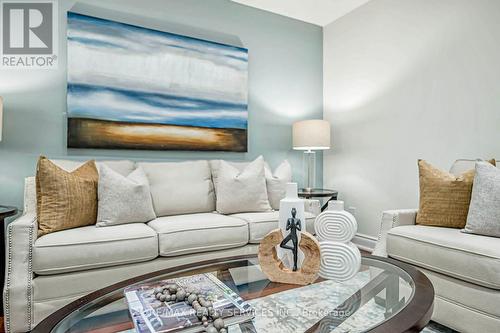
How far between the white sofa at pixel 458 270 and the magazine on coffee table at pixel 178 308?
1.13m

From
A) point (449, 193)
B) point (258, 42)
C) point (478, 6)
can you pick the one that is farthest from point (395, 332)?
point (258, 42)

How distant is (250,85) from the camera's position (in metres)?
3.35

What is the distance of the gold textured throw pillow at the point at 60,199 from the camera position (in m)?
1.87

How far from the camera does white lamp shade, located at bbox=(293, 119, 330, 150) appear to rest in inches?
124

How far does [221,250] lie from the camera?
7.03 feet

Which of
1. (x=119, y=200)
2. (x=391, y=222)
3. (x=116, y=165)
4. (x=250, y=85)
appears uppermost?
(x=250, y=85)

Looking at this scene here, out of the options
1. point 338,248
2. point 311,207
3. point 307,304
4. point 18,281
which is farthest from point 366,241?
point 18,281

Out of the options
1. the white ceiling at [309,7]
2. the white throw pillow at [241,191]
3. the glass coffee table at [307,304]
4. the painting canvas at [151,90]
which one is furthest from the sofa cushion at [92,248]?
the white ceiling at [309,7]

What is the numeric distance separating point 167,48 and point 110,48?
A: 0.48 meters

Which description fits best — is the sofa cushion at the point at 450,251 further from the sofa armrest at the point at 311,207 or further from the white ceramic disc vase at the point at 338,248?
the sofa armrest at the point at 311,207

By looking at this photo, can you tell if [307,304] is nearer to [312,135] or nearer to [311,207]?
[311,207]

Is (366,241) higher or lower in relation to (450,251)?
lower

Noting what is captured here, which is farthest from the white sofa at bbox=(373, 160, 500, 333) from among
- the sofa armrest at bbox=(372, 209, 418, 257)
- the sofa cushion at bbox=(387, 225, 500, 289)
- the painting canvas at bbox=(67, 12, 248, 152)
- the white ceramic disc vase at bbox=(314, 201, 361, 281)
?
the painting canvas at bbox=(67, 12, 248, 152)

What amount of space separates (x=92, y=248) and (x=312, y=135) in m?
2.15
